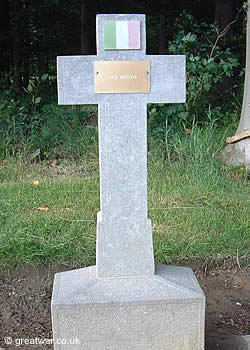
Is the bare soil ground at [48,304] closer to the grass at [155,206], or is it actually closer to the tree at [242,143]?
the grass at [155,206]

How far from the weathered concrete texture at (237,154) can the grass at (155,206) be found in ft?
0.49

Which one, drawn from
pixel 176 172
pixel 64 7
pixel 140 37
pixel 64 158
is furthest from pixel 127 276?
pixel 64 7

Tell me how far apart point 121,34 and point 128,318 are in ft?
4.92

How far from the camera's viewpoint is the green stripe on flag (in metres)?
2.32

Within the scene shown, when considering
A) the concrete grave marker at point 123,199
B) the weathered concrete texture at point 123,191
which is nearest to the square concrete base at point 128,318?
the concrete grave marker at point 123,199

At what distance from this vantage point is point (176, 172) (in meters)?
5.25

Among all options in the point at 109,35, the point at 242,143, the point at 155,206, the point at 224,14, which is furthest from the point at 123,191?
the point at 224,14

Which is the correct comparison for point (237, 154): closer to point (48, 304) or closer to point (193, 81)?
point (193, 81)

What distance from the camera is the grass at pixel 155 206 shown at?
3.58m

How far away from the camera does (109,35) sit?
2.33m

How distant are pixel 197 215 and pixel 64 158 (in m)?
2.63

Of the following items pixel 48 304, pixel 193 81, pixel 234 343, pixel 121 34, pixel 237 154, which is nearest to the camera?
pixel 121 34

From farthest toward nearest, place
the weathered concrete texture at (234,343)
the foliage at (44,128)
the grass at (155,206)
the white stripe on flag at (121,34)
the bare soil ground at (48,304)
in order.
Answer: the foliage at (44,128), the grass at (155,206), the bare soil ground at (48,304), the weathered concrete texture at (234,343), the white stripe on flag at (121,34)

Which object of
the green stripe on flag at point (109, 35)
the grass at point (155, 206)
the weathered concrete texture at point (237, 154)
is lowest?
the grass at point (155, 206)
